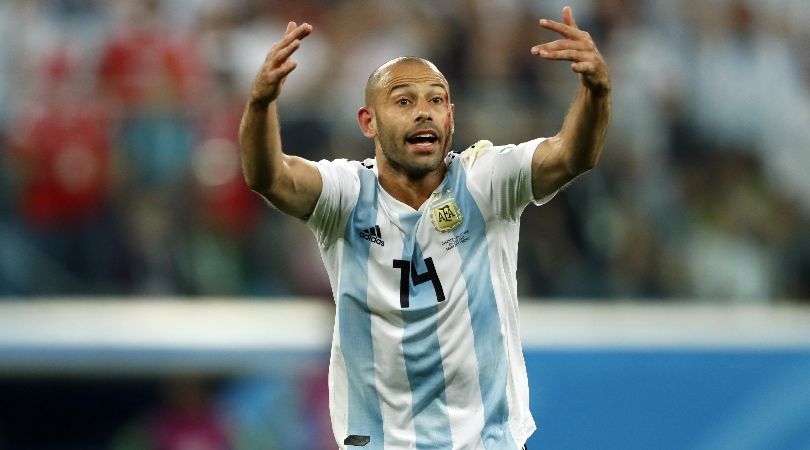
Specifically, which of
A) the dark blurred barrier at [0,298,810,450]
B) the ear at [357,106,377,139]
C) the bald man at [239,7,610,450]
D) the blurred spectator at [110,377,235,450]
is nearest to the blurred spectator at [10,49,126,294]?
the dark blurred barrier at [0,298,810,450]

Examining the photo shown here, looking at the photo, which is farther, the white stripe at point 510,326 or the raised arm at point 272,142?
the white stripe at point 510,326

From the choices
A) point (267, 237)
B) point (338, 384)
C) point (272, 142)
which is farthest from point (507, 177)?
point (267, 237)

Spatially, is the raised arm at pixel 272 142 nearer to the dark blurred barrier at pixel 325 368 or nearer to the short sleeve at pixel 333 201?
the short sleeve at pixel 333 201

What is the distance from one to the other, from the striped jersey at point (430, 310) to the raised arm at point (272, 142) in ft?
0.39

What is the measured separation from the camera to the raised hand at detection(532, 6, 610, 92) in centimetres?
449

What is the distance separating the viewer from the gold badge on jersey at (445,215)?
16.0ft

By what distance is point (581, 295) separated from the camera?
8859mm

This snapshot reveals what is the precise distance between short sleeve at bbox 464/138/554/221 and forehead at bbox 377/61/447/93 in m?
0.32

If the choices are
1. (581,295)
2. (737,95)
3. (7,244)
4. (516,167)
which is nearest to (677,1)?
(737,95)

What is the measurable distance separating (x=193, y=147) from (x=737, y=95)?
4.10 meters

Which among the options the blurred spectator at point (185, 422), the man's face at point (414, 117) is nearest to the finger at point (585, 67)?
the man's face at point (414, 117)

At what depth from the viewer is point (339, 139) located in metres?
8.74

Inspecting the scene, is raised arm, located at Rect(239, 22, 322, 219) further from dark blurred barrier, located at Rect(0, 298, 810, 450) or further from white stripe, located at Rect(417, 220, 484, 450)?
dark blurred barrier, located at Rect(0, 298, 810, 450)

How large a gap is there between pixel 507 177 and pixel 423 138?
0.34 meters
